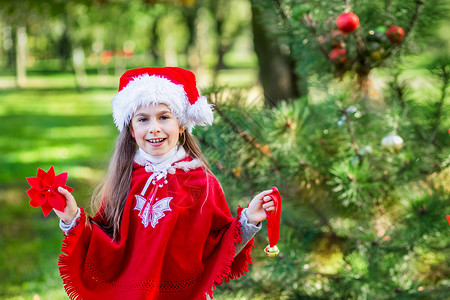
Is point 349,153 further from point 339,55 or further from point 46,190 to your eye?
point 46,190

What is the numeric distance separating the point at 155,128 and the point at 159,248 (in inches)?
17.6

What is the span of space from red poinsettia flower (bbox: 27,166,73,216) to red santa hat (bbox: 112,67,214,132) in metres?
0.38

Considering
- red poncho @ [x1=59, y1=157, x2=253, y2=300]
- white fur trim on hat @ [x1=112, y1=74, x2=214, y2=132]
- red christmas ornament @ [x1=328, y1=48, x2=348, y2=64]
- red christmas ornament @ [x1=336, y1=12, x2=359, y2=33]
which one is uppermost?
red christmas ornament @ [x1=336, y1=12, x2=359, y2=33]

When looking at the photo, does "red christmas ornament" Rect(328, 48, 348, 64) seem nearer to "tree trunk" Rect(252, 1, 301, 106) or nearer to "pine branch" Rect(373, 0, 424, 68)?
"pine branch" Rect(373, 0, 424, 68)

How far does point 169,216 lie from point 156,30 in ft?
63.4

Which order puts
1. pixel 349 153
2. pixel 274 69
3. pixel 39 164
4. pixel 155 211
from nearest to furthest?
pixel 155 211
pixel 349 153
pixel 274 69
pixel 39 164

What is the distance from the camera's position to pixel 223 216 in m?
2.08

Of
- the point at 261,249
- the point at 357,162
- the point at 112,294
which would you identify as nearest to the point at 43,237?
the point at 261,249

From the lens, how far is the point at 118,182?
2.13m

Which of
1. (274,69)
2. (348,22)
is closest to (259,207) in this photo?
(348,22)

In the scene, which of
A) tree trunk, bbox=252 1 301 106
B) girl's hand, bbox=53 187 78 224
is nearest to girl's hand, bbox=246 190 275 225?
girl's hand, bbox=53 187 78 224

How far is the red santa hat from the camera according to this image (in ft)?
6.56

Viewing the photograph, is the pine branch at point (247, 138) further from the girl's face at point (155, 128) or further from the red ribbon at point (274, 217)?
the red ribbon at point (274, 217)

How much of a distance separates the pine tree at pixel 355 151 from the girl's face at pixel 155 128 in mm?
453
